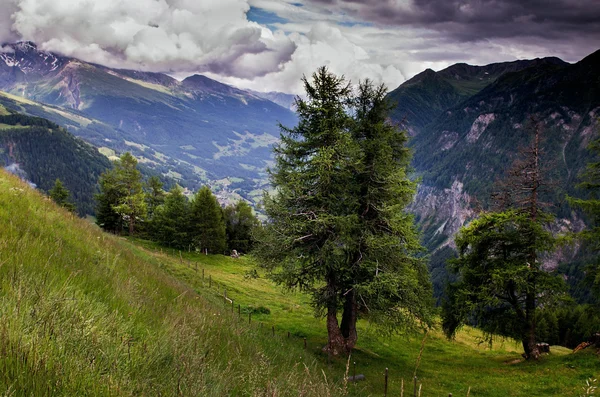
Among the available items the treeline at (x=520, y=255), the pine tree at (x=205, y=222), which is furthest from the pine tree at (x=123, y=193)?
the treeline at (x=520, y=255)

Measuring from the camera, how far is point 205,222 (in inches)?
2448

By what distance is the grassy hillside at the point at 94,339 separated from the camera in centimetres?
246

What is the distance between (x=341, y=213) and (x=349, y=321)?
706 cm

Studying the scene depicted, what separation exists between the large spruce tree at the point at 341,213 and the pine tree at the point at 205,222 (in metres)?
44.4

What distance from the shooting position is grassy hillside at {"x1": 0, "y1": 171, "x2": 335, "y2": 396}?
96.7 inches

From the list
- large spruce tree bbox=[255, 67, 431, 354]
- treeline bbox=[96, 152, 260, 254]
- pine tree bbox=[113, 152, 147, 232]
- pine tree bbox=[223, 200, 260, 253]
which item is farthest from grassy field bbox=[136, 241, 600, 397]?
pine tree bbox=[223, 200, 260, 253]

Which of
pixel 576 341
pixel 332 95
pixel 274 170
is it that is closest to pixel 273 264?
pixel 274 170

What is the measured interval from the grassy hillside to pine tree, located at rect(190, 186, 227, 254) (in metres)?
56.0

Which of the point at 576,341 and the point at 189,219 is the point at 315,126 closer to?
the point at 189,219

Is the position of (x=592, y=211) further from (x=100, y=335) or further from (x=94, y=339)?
(x=94, y=339)

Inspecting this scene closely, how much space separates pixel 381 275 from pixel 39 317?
16.2m

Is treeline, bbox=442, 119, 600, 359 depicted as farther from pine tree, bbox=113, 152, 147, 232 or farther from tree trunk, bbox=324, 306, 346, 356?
pine tree, bbox=113, 152, 147, 232

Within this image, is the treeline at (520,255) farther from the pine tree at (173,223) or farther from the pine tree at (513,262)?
the pine tree at (173,223)

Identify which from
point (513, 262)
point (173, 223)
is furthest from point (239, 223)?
point (513, 262)
